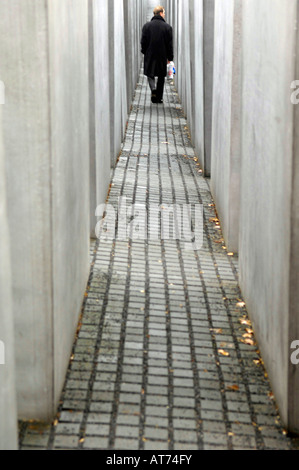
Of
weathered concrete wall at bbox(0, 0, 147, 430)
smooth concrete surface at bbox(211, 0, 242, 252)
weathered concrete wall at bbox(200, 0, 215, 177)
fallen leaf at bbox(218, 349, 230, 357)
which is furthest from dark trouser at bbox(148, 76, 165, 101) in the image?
fallen leaf at bbox(218, 349, 230, 357)

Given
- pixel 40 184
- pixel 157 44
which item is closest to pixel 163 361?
pixel 40 184

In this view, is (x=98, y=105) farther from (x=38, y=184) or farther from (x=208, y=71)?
(x=38, y=184)

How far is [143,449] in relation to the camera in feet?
16.3

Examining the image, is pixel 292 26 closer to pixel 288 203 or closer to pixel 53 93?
pixel 288 203

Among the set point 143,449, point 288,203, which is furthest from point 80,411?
point 288,203

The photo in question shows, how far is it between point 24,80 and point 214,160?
248 inches

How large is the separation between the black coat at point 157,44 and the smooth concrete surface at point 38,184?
13174 mm

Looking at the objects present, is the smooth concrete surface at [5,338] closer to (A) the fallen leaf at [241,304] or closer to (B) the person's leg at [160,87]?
(A) the fallen leaf at [241,304]

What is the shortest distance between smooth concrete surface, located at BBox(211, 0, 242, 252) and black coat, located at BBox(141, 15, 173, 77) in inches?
340

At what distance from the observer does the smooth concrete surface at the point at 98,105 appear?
889 cm

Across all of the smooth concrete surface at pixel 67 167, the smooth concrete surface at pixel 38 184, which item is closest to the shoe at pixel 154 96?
the smooth concrete surface at pixel 67 167

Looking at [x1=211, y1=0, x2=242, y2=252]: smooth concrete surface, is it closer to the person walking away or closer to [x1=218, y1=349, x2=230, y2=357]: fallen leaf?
[x1=218, y1=349, x2=230, y2=357]: fallen leaf

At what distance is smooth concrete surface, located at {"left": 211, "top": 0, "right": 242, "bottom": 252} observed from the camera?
29.1ft

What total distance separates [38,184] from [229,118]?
437 cm
